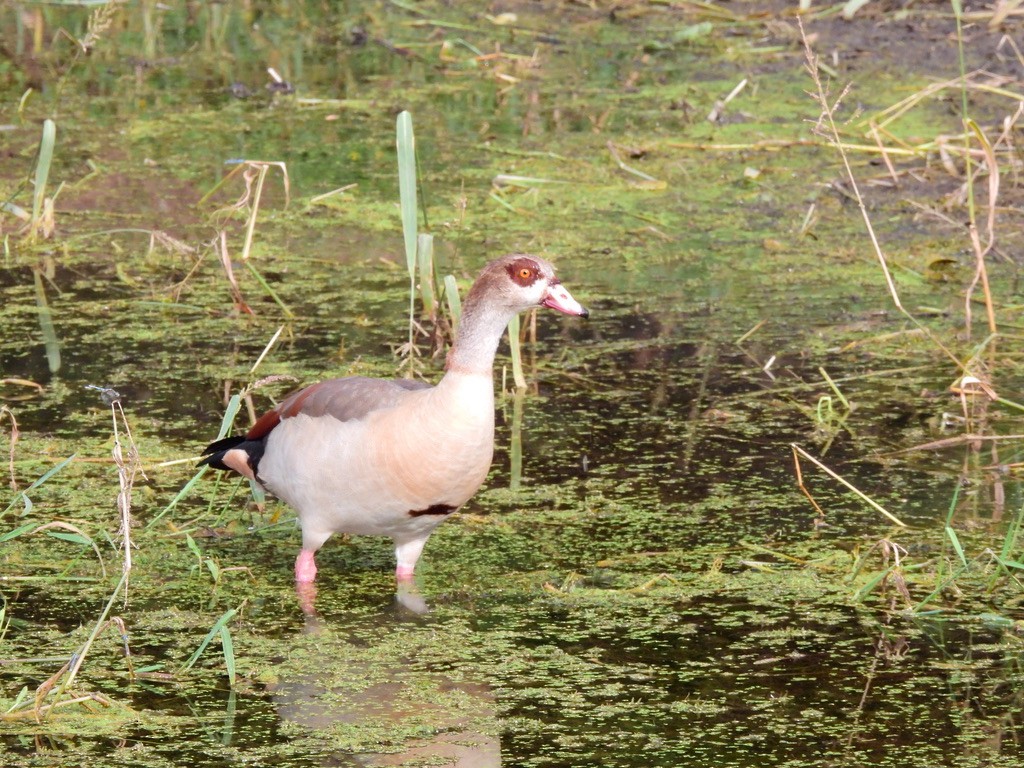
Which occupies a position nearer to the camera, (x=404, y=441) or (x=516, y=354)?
(x=404, y=441)

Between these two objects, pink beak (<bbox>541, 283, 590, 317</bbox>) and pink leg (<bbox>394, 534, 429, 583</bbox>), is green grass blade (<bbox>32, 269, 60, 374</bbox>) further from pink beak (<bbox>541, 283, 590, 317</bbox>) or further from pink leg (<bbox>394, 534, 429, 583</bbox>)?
pink beak (<bbox>541, 283, 590, 317</bbox>)

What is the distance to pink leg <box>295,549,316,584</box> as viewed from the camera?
5.06 m

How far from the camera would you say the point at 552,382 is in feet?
22.2

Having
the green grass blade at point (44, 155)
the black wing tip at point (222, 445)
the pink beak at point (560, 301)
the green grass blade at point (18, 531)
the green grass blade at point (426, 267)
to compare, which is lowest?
the green grass blade at point (18, 531)

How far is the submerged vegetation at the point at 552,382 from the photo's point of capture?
4238 mm

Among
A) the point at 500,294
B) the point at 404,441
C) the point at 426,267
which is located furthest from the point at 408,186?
the point at 404,441

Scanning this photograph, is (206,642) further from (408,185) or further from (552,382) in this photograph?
(552,382)

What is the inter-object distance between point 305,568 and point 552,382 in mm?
1973

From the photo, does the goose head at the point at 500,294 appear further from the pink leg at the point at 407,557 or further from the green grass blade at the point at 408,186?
the green grass blade at the point at 408,186

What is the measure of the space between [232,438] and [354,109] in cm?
548

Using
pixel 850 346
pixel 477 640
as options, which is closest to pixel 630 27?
pixel 850 346

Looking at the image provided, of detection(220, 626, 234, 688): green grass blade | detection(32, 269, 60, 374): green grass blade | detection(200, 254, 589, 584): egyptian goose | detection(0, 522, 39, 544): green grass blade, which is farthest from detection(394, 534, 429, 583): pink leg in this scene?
detection(32, 269, 60, 374): green grass blade

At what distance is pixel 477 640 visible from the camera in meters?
4.60

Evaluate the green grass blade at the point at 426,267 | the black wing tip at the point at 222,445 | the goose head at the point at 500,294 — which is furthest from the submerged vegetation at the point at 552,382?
the goose head at the point at 500,294
